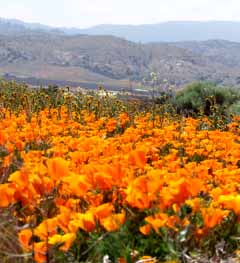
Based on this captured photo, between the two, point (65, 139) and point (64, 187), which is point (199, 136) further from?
point (64, 187)

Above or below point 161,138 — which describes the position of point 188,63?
below

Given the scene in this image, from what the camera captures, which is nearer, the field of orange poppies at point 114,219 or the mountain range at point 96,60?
the field of orange poppies at point 114,219

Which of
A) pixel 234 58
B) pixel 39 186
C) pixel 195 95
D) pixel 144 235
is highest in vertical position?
pixel 39 186

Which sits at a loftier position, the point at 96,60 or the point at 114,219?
the point at 114,219

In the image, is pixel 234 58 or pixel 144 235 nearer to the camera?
pixel 144 235

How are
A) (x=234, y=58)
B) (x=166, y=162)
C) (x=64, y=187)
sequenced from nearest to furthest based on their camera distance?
(x=64, y=187), (x=166, y=162), (x=234, y=58)

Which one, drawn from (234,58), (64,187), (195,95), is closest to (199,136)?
(64,187)

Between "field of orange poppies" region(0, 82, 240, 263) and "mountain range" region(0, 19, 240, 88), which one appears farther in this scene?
"mountain range" region(0, 19, 240, 88)

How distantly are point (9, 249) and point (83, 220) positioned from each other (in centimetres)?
34

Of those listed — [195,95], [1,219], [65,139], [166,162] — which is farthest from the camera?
[195,95]

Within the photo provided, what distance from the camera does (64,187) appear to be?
2.91 m

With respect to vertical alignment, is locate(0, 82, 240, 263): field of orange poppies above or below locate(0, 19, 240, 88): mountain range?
above

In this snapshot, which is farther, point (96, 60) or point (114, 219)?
point (96, 60)

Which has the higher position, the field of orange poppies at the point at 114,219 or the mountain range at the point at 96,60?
the field of orange poppies at the point at 114,219
